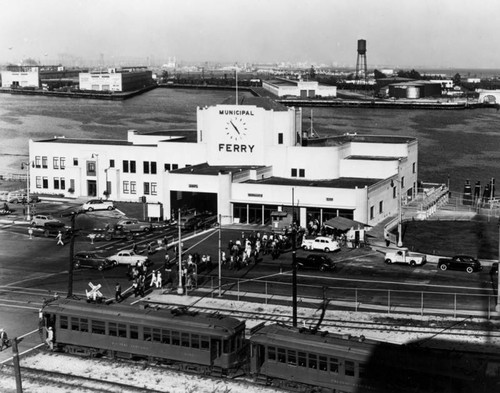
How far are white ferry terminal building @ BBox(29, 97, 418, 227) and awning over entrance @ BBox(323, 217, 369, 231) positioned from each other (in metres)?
2.35

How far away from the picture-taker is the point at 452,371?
23688 millimetres

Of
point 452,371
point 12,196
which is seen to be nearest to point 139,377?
point 452,371

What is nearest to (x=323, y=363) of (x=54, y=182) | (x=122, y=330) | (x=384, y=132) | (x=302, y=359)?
(x=302, y=359)

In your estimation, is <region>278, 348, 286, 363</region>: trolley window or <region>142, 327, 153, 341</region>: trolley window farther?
<region>142, 327, 153, 341</region>: trolley window

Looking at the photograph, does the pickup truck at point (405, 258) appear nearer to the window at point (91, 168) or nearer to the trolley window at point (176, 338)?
the trolley window at point (176, 338)

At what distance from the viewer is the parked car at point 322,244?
164 ft

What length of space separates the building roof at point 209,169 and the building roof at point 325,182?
7.05 feet

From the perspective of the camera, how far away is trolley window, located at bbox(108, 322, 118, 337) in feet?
98.3

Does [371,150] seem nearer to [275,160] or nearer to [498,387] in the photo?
[275,160]

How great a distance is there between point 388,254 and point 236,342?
67.5 feet

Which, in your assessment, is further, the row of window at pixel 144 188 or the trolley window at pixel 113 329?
the row of window at pixel 144 188

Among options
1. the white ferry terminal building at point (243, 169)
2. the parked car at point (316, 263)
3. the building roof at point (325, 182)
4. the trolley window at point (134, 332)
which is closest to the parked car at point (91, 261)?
the parked car at point (316, 263)

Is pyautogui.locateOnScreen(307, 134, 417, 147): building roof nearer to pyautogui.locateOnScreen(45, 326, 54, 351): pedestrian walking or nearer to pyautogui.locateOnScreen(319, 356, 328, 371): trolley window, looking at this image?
pyautogui.locateOnScreen(45, 326, 54, 351): pedestrian walking

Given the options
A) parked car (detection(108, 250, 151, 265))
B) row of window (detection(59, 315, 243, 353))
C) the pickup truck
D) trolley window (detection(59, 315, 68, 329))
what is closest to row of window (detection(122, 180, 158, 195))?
parked car (detection(108, 250, 151, 265))
